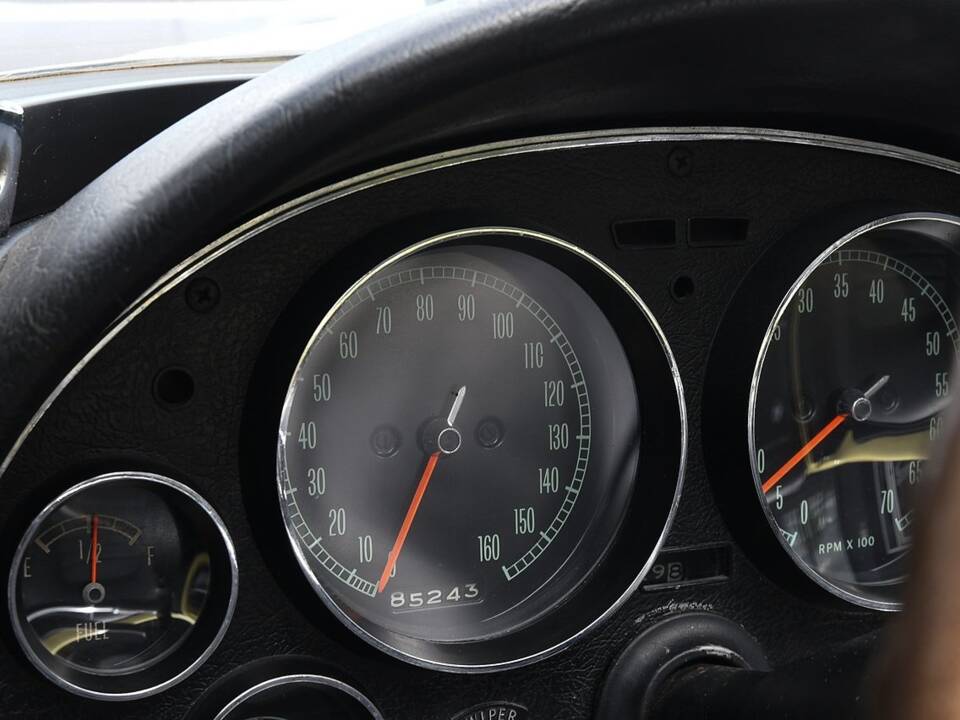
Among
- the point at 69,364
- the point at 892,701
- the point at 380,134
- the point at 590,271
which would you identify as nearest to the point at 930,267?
the point at 590,271

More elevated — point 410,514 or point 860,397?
point 860,397

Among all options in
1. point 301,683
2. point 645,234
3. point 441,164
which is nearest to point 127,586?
point 301,683

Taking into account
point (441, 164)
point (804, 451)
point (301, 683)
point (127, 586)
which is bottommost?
point (301, 683)

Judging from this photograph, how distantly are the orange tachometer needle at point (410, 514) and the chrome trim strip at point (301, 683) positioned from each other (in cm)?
17

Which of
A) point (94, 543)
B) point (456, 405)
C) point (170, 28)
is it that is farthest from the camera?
point (170, 28)

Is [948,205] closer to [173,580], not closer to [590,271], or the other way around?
[590,271]

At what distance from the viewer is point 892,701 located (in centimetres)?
50

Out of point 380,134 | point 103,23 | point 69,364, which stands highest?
point 103,23

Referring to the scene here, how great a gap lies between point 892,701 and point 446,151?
4.35 ft

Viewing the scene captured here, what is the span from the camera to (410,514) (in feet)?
6.05

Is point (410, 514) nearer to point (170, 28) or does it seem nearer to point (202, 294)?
point (202, 294)

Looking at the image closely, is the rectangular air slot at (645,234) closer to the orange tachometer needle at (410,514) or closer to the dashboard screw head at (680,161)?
the dashboard screw head at (680,161)

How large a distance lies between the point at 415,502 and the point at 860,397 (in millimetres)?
740

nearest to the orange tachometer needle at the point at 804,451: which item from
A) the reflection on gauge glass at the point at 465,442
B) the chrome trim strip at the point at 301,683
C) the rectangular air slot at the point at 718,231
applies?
the reflection on gauge glass at the point at 465,442
